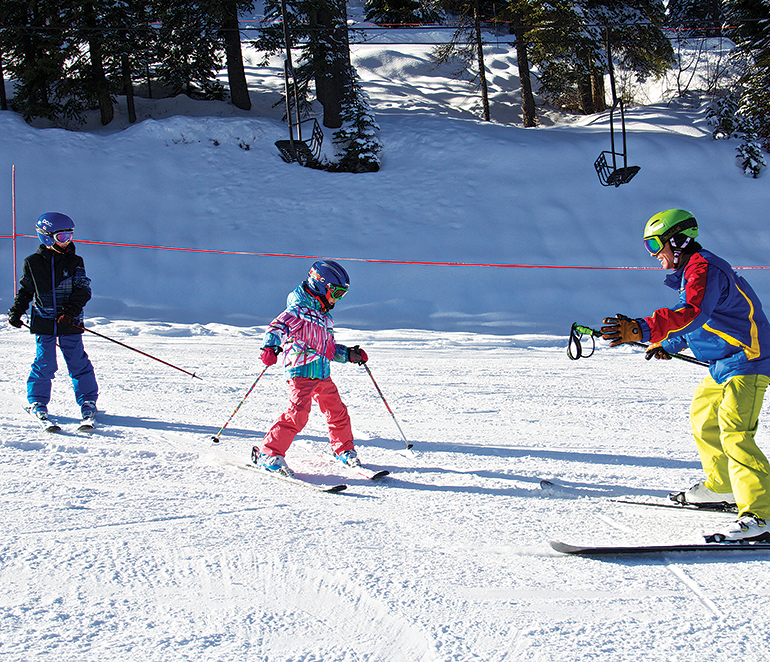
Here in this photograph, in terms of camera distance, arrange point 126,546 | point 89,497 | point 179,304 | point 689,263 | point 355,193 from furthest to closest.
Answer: point 355,193
point 179,304
point 89,497
point 689,263
point 126,546

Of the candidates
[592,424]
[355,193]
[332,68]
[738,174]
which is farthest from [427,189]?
[592,424]

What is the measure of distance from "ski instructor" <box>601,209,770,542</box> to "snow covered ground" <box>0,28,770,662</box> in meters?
0.35

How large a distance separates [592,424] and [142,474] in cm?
373

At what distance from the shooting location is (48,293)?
5.11 metres

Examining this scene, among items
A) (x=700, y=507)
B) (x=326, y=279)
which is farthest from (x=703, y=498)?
(x=326, y=279)

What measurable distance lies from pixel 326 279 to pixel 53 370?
2.78m

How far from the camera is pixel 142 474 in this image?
4078 millimetres

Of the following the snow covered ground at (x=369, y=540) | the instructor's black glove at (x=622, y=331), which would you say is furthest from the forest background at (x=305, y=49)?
the instructor's black glove at (x=622, y=331)

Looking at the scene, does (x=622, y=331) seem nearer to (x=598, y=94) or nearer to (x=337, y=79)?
(x=337, y=79)

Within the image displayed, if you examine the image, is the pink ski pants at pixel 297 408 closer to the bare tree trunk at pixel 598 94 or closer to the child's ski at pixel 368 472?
the child's ski at pixel 368 472

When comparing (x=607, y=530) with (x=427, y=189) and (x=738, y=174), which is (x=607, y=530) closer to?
(x=427, y=189)

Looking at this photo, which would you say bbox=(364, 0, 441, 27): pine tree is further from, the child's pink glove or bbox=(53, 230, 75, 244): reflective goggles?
the child's pink glove

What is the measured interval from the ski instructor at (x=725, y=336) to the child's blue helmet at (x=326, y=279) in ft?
5.84

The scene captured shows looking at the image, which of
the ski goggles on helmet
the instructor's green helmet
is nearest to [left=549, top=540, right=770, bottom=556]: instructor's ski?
the instructor's green helmet
